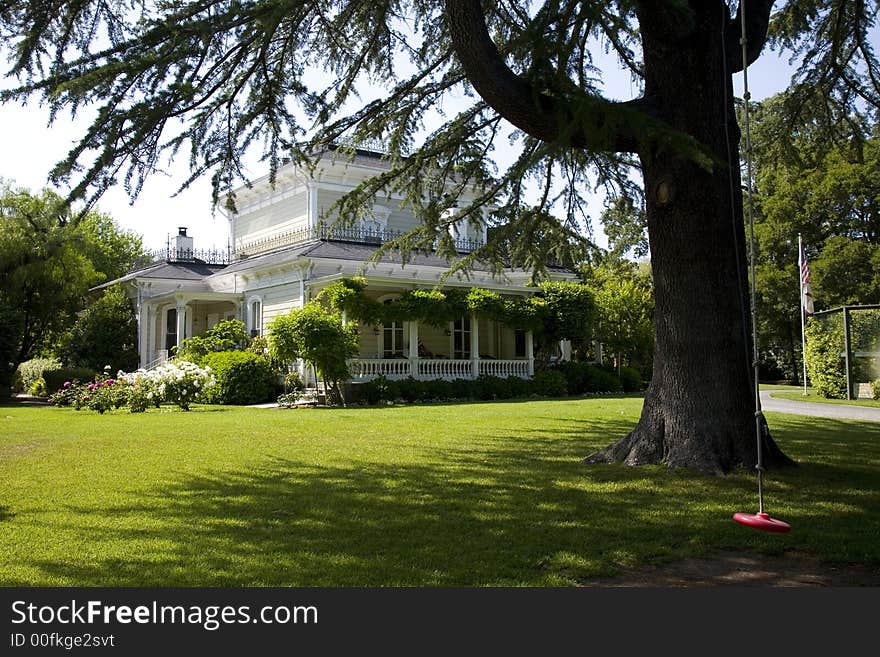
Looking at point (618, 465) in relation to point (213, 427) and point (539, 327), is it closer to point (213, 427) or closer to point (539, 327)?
point (213, 427)

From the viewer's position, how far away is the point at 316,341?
767 inches

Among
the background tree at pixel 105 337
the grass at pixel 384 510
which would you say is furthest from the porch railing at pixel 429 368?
the background tree at pixel 105 337

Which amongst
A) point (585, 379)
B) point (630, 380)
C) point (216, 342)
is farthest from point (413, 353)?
point (630, 380)

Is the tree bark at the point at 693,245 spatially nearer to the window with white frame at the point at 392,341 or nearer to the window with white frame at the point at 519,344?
the window with white frame at the point at 392,341

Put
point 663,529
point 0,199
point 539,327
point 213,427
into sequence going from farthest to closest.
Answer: point 0,199 → point 539,327 → point 213,427 → point 663,529

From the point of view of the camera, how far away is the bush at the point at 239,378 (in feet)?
67.8

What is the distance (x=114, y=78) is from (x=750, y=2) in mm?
7223

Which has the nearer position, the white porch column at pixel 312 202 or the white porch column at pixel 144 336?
the white porch column at pixel 312 202

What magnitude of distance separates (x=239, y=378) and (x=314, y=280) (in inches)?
155

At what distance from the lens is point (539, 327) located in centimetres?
2433

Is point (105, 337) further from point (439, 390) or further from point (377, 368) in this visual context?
point (439, 390)

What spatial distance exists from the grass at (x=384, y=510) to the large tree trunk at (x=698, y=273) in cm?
55

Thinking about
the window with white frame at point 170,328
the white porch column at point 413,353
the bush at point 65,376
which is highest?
the window with white frame at point 170,328

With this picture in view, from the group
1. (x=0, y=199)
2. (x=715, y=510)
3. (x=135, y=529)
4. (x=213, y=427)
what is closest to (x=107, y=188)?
(x=135, y=529)
